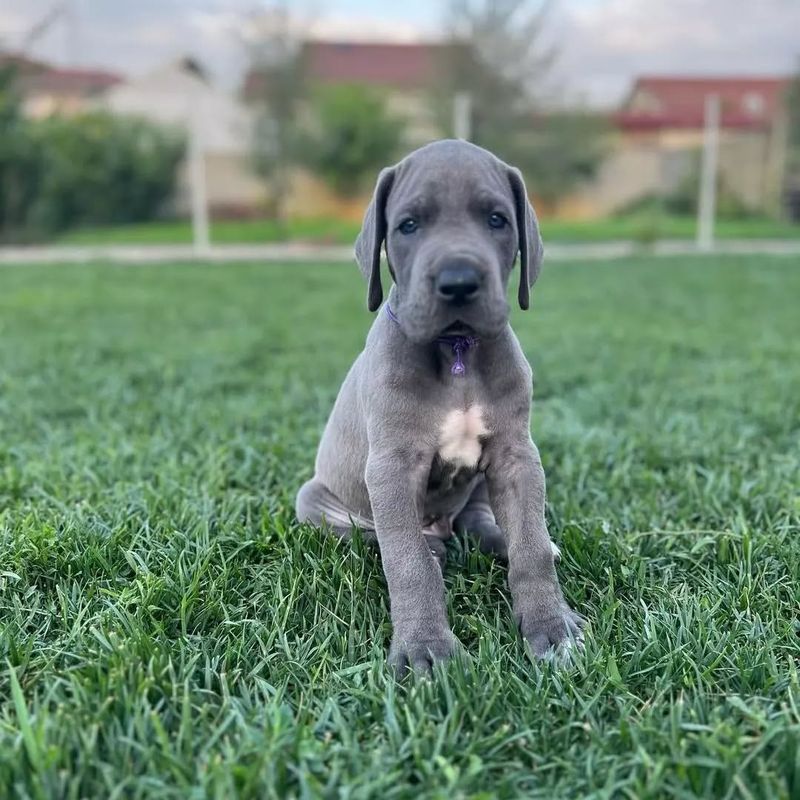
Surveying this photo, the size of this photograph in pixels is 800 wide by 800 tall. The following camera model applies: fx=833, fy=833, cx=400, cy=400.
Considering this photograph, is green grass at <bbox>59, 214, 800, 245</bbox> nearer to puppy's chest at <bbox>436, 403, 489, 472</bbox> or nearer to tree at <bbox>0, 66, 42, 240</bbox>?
tree at <bbox>0, 66, 42, 240</bbox>

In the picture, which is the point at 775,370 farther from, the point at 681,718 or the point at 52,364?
the point at 52,364

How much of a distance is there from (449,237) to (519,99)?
29116 mm

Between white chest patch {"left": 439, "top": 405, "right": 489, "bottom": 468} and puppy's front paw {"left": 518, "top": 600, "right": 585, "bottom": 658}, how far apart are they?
56 cm

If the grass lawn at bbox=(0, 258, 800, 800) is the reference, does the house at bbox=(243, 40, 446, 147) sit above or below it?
above

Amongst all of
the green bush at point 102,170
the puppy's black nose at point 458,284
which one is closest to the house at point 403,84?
the green bush at point 102,170

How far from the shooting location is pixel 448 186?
104 inches

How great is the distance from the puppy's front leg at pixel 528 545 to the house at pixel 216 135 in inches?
968

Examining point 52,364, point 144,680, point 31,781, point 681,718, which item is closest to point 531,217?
point 681,718

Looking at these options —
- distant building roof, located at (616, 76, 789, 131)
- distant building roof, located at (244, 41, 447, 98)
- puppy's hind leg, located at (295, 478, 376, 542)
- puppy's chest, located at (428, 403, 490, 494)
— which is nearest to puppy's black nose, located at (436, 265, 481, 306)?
puppy's chest, located at (428, 403, 490, 494)

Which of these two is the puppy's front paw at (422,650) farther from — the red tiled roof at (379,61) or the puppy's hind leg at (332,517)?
the red tiled roof at (379,61)

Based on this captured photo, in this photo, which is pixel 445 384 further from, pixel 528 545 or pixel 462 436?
pixel 528 545

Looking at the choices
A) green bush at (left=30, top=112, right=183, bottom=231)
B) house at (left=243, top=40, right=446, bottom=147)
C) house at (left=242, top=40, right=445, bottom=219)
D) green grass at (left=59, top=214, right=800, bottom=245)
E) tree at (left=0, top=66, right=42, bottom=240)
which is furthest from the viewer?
house at (left=242, top=40, right=445, bottom=219)

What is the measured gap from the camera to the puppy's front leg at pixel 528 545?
8.61 ft

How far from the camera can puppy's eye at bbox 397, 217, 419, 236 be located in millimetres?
2691
